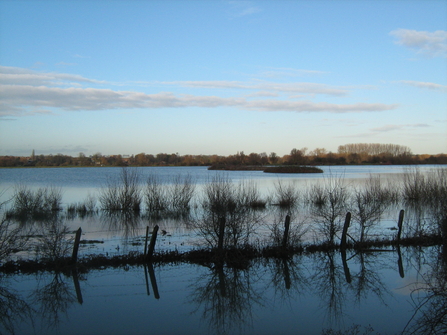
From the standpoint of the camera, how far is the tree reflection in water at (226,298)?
26.7 ft

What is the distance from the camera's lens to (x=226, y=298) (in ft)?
31.5

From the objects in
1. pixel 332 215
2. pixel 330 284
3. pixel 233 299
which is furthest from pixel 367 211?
pixel 233 299

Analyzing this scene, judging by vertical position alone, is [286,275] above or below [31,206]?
below

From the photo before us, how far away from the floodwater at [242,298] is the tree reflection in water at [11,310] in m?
0.02

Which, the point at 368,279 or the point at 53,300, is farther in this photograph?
the point at 368,279

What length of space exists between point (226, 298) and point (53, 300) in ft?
14.0

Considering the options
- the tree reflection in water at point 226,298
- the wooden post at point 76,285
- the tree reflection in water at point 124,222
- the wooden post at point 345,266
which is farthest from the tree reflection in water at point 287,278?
the tree reflection in water at point 124,222

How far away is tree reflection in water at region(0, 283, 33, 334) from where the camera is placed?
8000mm

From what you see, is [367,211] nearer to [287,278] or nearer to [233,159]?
[287,278]

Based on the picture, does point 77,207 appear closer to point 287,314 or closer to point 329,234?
point 329,234

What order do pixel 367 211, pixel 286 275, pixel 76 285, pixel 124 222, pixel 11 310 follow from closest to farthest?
pixel 11 310
pixel 76 285
pixel 286 275
pixel 367 211
pixel 124 222

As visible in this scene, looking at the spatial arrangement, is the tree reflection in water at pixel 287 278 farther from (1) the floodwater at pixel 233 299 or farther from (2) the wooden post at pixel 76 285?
(2) the wooden post at pixel 76 285

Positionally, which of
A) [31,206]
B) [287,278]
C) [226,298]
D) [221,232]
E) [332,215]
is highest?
[332,215]

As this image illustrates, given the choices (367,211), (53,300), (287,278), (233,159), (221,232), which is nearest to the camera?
(53,300)
